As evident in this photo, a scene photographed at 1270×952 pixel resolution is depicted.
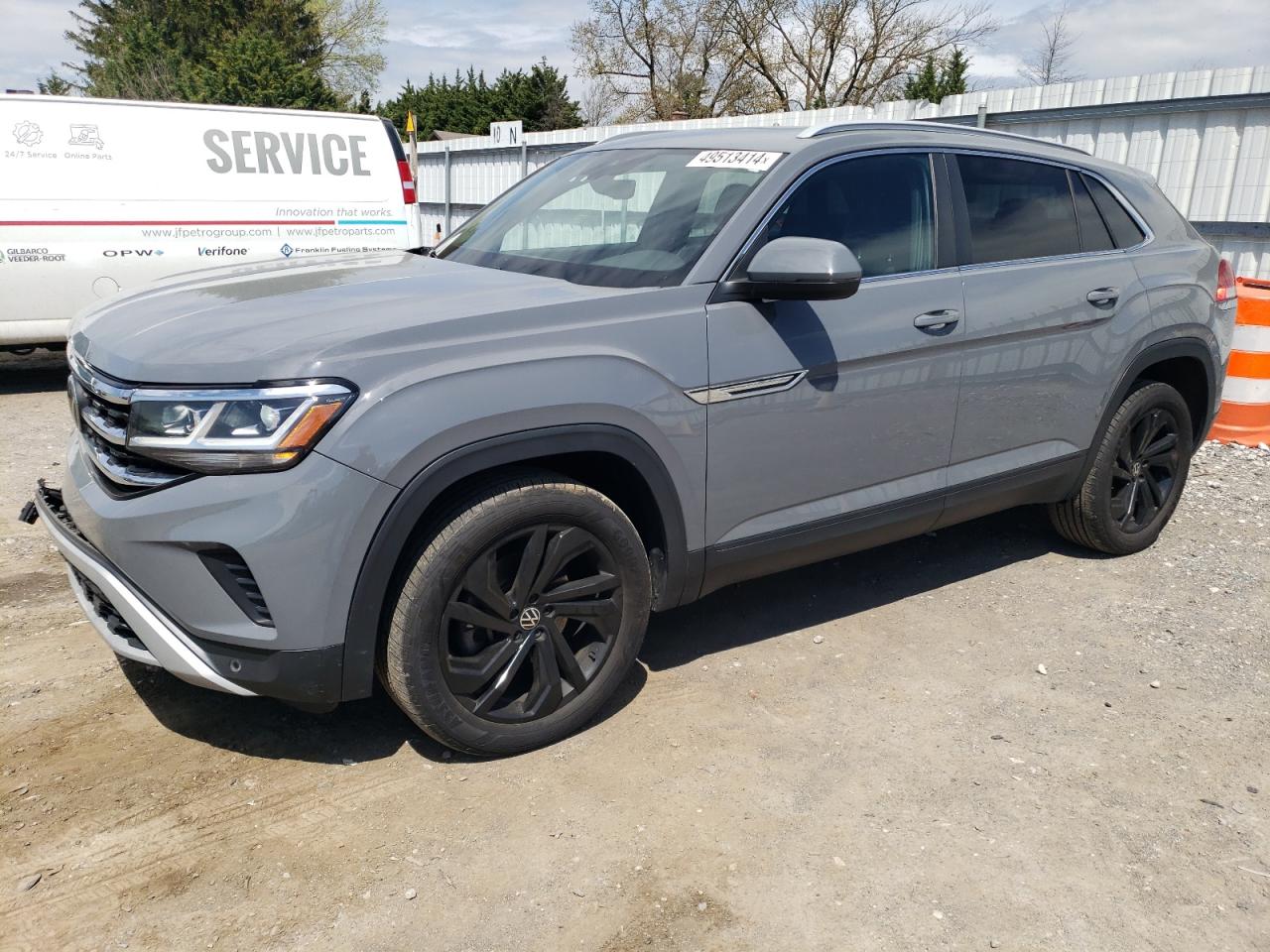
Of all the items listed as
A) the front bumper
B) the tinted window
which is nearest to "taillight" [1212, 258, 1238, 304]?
the tinted window

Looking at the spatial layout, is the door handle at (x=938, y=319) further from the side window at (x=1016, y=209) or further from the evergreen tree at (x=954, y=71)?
the evergreen tree at (x=954, y=71)

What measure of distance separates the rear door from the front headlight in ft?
7.80

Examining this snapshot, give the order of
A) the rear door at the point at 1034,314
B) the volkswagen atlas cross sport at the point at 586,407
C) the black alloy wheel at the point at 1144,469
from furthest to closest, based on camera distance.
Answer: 1. the black alloy wheel at the point at 1144,469
2. the rear door at the point at 1034,314
3. the volkswagen atlas cross sport at the point at 586,407

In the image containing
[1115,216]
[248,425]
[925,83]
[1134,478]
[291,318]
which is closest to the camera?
[248,425]

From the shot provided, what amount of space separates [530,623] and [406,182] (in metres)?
7.58

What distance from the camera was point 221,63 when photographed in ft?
128

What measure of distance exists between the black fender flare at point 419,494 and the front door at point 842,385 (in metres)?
0.41

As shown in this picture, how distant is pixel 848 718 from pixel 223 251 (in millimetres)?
7290

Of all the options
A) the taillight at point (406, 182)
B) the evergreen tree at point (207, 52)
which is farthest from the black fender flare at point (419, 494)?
the evergreen tree at point (207, 52)

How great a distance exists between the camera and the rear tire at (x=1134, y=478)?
4.60 meters

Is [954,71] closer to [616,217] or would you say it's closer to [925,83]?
[925,83]

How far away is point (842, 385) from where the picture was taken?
11.4 feet

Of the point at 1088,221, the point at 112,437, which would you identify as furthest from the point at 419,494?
the point at 1088,221

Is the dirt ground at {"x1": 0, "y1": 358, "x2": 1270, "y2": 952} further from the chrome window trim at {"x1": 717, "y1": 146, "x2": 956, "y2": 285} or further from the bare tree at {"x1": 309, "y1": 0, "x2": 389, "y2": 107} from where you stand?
the bare tree at {"x1": 309, "y1": 0, "x2": 389, "y2": 107}
